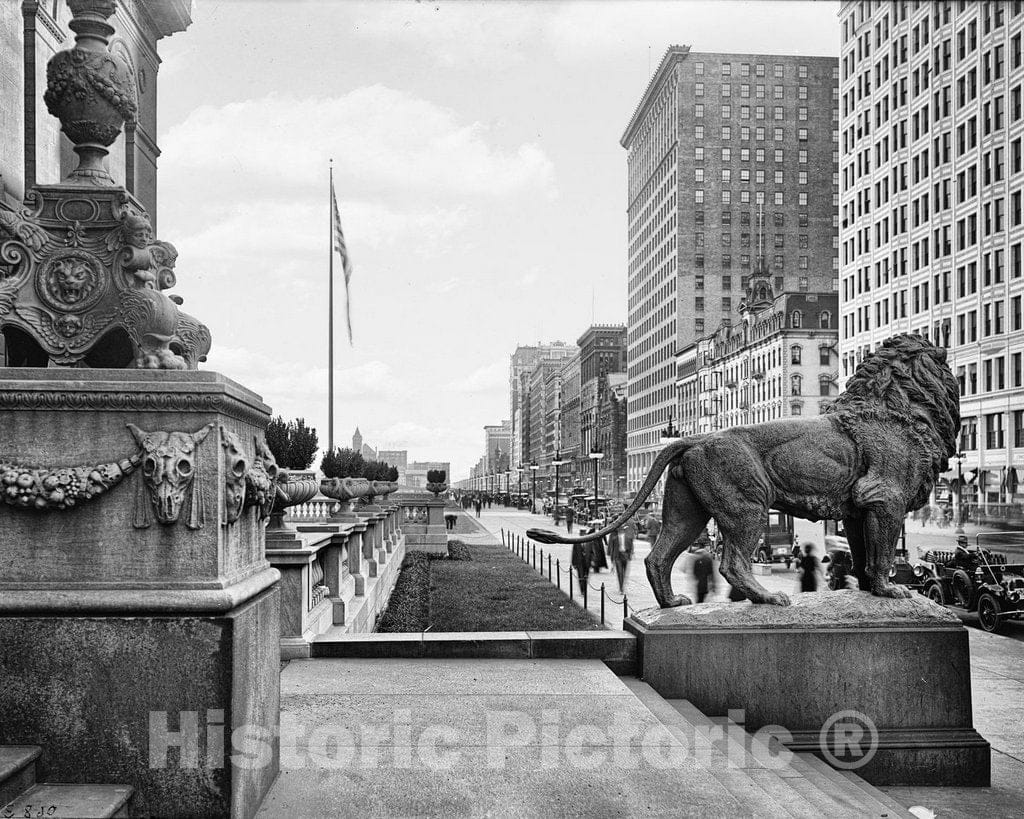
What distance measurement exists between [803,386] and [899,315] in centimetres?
2008

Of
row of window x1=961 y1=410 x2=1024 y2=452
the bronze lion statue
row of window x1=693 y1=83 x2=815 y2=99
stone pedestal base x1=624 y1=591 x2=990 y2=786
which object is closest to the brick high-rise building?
row of window x1=693 y1=83 x2=815 y2=99

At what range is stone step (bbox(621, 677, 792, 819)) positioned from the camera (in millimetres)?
4559

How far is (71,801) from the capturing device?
364cm

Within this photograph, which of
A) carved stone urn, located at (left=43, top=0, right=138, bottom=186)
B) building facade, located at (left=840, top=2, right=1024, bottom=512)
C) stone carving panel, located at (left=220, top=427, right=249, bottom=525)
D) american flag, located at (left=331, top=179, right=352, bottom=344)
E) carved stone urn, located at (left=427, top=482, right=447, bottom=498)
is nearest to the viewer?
stone carving panel, located at (left=220, top=427, right=249, bottom=525)

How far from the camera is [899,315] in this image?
71.0 metres

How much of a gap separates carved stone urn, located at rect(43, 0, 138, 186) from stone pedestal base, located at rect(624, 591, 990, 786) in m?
5.02

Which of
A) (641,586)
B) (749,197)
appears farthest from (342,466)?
(749,197)

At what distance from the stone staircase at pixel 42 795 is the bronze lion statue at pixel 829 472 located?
4.17 metres

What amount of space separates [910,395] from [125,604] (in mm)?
6286

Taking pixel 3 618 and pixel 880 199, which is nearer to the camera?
pixel 3 618

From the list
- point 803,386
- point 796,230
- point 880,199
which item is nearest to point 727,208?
point 796,230

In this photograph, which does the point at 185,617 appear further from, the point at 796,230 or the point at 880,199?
the point at 796,230

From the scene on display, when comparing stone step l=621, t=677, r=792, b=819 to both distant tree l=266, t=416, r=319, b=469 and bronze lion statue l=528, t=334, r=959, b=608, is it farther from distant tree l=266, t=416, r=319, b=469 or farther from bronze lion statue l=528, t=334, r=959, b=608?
distant tree l=266, t=416, r=319, b=469

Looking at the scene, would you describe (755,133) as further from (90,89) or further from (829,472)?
(90,89)
